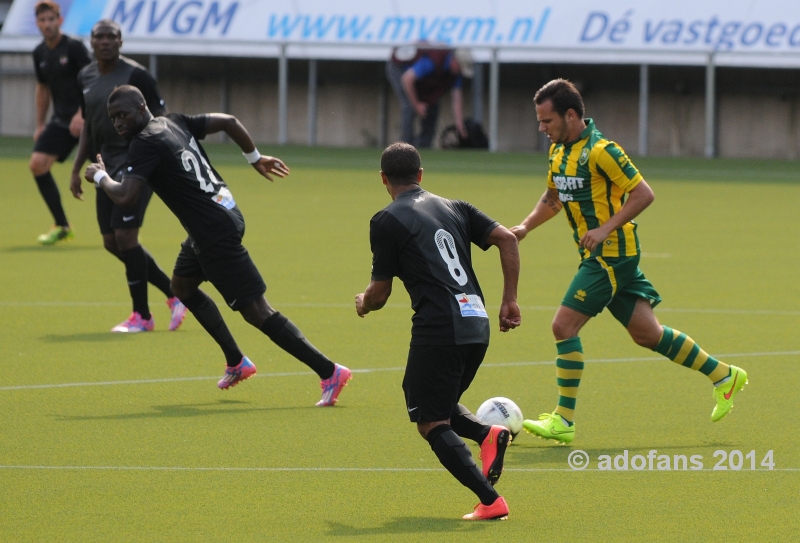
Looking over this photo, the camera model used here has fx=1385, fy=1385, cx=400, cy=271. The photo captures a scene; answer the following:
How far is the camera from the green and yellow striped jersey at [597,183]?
6.88m

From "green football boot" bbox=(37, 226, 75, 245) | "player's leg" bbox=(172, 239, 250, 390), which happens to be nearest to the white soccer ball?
"player's leg" bbox=(172, 239, 250, 390)

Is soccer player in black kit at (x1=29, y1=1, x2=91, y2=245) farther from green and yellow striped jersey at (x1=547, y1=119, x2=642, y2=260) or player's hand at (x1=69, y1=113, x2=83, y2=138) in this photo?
green and yellow striped jersey at (x1=547, y1=119, x2=642, y2=260)

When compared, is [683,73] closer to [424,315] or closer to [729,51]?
[729,51]

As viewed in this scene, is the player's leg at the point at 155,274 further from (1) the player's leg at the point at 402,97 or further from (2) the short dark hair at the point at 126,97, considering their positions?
(1) the player's leg at the point at 402,97

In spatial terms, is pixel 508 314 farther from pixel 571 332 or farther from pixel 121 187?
pixel 121 187

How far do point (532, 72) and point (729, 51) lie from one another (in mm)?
4419

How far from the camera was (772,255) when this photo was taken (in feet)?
47.4

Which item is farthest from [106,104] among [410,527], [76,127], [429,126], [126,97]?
[429,126]

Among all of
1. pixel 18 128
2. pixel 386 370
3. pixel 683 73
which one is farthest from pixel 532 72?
pixel 386 370

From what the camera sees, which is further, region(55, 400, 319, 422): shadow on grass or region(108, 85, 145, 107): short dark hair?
region(108, 85, 145, 107): short dark hair

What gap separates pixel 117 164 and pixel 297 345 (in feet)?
10.4

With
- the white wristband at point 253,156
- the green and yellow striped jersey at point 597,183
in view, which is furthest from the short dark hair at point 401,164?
the white wristband at point 253,156

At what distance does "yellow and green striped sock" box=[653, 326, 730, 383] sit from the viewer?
23.6ft

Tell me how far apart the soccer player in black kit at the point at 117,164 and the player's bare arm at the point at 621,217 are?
4.23 metres
